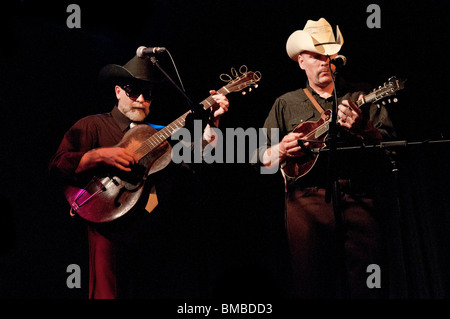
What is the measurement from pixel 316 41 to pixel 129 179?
6.13 ft

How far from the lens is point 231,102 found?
172 inches

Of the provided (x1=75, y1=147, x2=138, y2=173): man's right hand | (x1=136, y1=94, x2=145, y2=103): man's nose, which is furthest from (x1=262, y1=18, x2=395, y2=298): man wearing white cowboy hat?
(x1=136, y1=94, x2=145, y2=103): man's nose

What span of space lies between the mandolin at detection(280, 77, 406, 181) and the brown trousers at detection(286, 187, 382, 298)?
0.55 ft

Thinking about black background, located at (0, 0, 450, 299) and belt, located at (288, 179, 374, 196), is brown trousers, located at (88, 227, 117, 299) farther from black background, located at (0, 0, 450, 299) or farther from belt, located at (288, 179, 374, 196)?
belt, located at (288, 179, 374, 196)

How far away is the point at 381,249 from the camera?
9.61ft

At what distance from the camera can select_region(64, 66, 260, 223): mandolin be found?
3289 millimetres

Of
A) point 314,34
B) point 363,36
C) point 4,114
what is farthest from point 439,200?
point 4,114

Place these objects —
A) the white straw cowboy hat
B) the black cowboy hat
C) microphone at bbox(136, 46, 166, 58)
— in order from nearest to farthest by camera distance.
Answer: microphone at bbox(136, 46, 166, 58) → the white straw cowboy hat → the black cowboy hat

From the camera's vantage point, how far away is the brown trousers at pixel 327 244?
9.48 ft

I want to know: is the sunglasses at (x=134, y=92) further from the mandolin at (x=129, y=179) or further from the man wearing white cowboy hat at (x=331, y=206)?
the man wearing white cowboy hat at (x=331, y=206)

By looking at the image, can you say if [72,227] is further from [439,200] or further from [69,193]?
[439,200]

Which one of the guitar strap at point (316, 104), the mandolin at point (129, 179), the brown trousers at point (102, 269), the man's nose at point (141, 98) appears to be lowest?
the brown trousers at point (102, 269)

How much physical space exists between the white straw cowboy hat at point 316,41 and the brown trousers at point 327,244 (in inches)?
44.9

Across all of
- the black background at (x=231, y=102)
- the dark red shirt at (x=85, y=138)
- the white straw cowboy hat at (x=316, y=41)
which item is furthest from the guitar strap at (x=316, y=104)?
the dark red shirt at (x=85, y=138)
